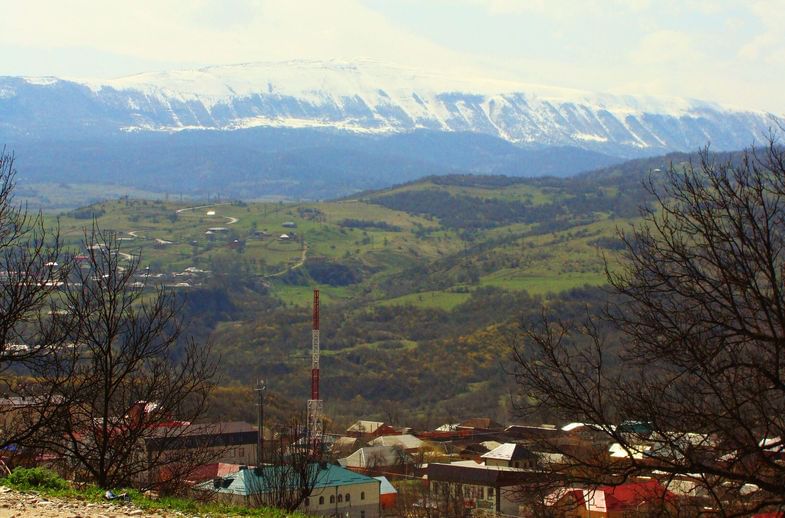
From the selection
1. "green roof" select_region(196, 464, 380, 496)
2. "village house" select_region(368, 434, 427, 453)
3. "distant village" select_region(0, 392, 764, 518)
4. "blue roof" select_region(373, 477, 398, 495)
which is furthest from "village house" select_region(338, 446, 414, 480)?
"green roof" select_region(196, 464, 380, 496)

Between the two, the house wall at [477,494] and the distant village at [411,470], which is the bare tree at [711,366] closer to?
the distant village at [411,470]

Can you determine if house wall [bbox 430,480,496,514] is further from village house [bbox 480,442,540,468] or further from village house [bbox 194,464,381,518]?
village house [bbox 480,442,540,468]

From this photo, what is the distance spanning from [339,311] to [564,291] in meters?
33.7

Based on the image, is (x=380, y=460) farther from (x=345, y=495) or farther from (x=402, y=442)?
(x=345, y=495)

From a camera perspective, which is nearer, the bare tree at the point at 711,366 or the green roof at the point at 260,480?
the bare tree at the point at 711,366

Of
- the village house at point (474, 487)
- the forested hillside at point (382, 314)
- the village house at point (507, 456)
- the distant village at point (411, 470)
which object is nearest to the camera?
the distant village at point (411, 470)

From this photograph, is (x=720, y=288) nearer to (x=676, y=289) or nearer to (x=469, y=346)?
(x=676, y=289)

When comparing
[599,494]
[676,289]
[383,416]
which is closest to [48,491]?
[676,289]

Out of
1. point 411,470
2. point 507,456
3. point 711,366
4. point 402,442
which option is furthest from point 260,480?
point 402,442

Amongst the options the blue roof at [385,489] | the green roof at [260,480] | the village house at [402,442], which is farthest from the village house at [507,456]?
the village house at [402,442]

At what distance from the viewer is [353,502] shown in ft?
141

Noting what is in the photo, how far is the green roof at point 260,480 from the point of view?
2698 centimetres

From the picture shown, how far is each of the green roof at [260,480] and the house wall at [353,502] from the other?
224 millimetres

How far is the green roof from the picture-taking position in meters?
27.0
